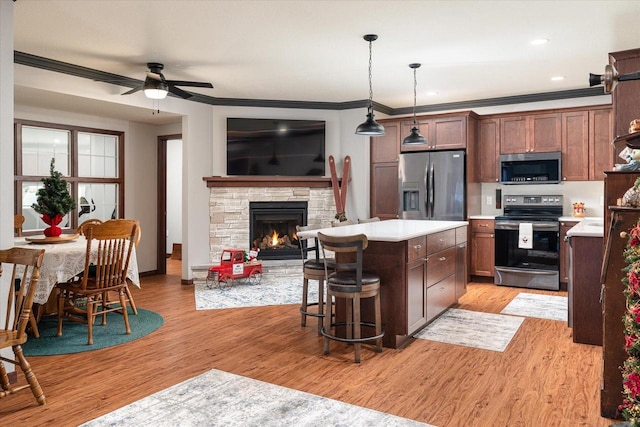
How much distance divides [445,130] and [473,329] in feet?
10.8

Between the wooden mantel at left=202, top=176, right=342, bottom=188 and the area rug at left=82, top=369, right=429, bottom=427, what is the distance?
4.06m

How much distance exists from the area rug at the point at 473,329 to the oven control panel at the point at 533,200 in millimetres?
2357

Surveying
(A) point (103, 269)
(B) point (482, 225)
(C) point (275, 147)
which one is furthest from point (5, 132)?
(B) point (482, 225)

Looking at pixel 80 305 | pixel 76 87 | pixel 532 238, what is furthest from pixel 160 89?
pixel 532 238

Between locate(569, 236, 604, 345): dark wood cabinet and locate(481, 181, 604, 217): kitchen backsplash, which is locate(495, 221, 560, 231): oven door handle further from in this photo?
locate(569, 236, 604, 345): dark wood cabinet

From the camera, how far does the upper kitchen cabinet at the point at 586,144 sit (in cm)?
594

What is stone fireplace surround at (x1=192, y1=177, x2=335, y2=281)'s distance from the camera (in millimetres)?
6820

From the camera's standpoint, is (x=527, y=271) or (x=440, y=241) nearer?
(x=440, y=241)

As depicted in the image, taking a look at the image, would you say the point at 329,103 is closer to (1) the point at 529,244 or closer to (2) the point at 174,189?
(1) the point at 529,244

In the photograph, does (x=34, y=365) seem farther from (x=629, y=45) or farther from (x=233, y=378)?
(x=629, y=45)

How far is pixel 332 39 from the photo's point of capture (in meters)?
4.27

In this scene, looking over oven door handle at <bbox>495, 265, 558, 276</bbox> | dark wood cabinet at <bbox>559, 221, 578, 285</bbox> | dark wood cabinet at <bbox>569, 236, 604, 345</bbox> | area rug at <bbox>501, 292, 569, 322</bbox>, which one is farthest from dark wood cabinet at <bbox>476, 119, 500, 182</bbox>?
dark wood cabinet at <bbox>569, 236, 604, 345</bbox>

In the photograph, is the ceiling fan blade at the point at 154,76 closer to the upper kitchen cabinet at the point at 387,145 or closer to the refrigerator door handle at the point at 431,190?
the upper kitchen cabinet at the point at 387,145

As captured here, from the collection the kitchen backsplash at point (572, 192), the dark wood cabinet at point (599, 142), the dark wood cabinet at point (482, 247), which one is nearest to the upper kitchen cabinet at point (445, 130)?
the kitchen backsplash at point (572, 192)
